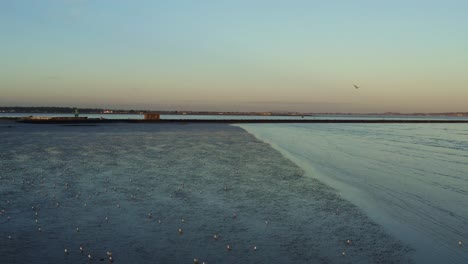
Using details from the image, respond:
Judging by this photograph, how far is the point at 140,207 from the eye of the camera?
→ 45.3 feet

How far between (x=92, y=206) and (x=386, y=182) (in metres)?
14.9

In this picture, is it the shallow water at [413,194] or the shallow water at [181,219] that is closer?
the shallow water at [181,219]

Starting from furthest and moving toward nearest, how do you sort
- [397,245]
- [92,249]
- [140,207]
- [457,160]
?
[457,160] → [140,207] → [397,245] → [92,249]

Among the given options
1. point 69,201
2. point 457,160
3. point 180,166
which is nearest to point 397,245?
point 69,201

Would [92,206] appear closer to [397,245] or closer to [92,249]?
[92,249]

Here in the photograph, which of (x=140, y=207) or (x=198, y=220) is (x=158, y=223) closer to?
(x=198, y=220)

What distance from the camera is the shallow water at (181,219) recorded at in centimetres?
936

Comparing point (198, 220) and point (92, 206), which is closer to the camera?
point (198, 220)

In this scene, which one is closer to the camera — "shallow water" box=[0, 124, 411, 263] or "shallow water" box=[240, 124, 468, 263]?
"shallow water" box=[0, 124, 411, 263]

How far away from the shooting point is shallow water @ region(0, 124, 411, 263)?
9359mm

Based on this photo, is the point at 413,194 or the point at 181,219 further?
the point at 413,194

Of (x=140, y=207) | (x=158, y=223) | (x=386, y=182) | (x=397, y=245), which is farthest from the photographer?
(x=386, y=182)

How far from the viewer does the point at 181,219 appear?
40.6ft

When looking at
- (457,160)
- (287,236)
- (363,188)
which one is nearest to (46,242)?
(287,236)
